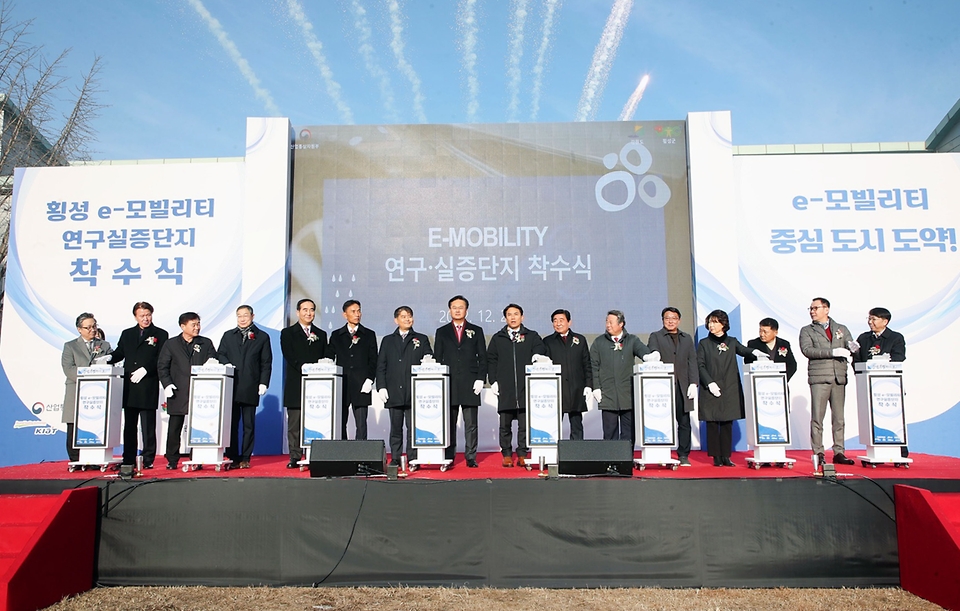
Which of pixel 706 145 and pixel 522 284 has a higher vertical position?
pixel 706 145

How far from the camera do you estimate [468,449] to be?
6.06 metres

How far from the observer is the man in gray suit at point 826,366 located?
626 cm

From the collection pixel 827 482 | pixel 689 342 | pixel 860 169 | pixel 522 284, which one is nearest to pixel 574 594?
pixel 827 482

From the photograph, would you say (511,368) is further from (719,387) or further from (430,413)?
(719,387)

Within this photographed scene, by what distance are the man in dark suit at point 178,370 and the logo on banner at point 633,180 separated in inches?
180

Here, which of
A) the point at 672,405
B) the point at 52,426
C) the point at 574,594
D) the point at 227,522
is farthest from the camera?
the point at 52,426

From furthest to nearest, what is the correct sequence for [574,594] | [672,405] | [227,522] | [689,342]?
[689,342]
[672,405]
[227,522]
[574,594]

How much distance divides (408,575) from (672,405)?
2.61 metres

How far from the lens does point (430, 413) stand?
230 inches

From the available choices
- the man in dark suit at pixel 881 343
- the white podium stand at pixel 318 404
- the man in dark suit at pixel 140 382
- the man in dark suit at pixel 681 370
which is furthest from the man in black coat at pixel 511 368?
the man in dark suit at pixel 140 382

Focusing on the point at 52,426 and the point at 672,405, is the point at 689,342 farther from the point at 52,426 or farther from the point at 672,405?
the point at 52,426

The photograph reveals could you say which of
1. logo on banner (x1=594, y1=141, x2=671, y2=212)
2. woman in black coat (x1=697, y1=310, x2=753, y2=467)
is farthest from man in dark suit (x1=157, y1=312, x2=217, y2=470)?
logo on banner (x1=594, y1=141, x2=671, y2=212)

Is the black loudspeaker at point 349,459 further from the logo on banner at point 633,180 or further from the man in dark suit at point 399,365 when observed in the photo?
the logo on banner at point 633,180

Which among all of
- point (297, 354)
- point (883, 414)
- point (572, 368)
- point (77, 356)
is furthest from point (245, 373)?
point (883, 414)
